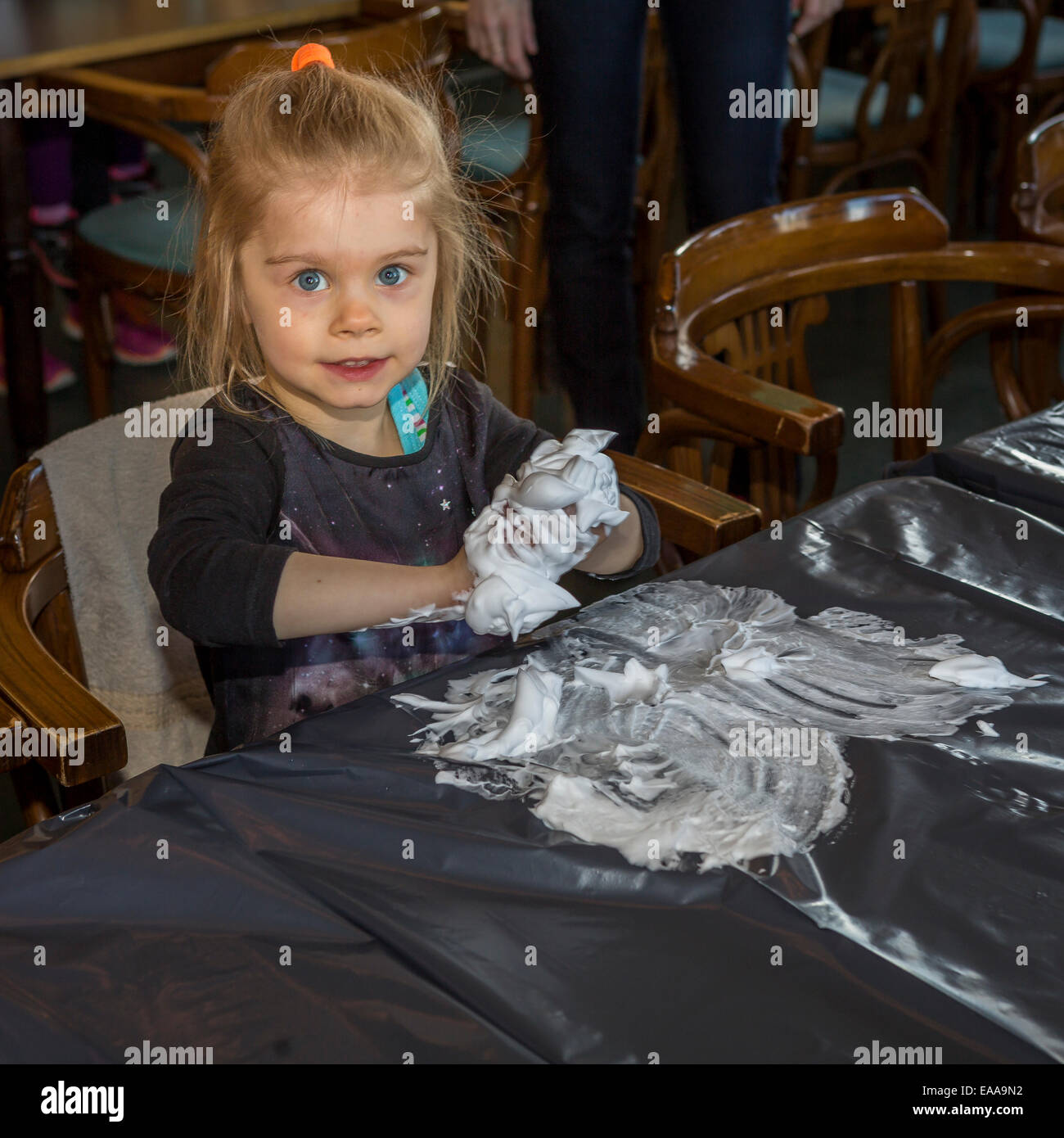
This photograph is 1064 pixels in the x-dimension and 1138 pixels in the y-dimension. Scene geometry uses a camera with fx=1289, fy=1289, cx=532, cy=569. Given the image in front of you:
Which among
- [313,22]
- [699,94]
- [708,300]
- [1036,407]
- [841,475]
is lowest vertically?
[841,475]

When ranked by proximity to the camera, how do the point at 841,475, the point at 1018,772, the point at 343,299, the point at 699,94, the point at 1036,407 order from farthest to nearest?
the point at 841,475 < the point at 699,94 < the point at 1036,407 < the point at 343,299 < the point at 1018,772

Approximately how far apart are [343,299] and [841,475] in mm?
1882

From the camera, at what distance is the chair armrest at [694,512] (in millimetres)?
1101

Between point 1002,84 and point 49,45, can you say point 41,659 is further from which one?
point 1002,84

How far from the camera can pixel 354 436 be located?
114 cm

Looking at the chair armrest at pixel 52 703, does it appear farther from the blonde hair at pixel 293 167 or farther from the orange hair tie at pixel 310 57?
the orange hair tie at pixel 310 57

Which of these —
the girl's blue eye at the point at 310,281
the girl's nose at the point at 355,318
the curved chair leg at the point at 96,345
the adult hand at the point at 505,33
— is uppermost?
the adult hand at the point at 505,33

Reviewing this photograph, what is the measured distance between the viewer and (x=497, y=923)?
59 cm

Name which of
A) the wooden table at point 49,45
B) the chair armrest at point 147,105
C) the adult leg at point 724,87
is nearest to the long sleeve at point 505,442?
the adult leg at point 724,87

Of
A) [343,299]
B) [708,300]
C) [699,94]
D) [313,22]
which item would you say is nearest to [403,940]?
[343,299]

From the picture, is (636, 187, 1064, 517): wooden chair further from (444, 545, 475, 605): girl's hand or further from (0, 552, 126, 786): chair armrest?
(0, 552, 126, 786): chair armrest

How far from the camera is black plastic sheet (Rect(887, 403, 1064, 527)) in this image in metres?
1.02

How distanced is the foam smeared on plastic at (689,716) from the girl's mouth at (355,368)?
10.8 inches

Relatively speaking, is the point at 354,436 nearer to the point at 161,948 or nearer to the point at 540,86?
the point at 161,948
